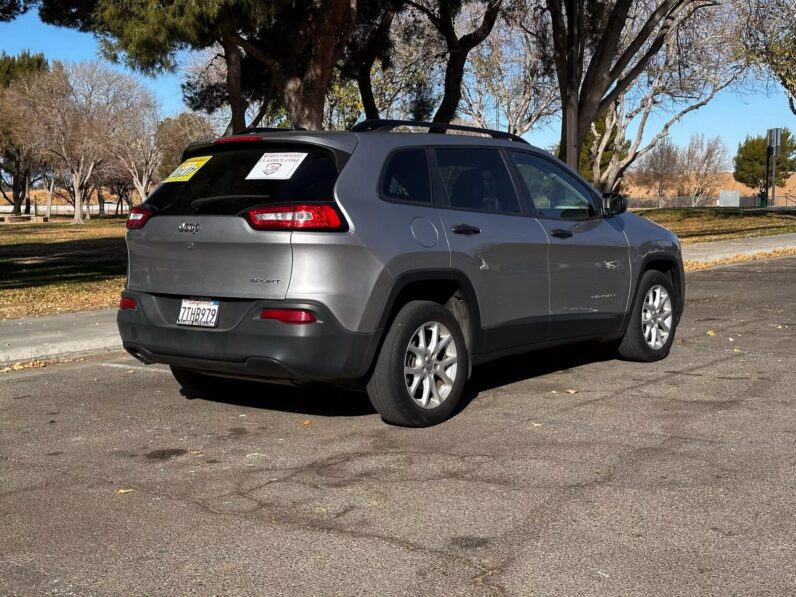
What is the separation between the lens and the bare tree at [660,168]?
98.9m

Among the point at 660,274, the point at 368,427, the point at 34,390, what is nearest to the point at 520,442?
the point at 368,427

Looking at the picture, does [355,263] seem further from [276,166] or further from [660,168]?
[660,168]

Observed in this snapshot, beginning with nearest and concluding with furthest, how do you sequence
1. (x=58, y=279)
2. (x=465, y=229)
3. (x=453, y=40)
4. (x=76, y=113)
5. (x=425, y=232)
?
1. (x=425, y=232)
2. (x=465, y=229)
3. (x=58, y=279)
4. (x=453, y=40)
5. (x=76, y=113)

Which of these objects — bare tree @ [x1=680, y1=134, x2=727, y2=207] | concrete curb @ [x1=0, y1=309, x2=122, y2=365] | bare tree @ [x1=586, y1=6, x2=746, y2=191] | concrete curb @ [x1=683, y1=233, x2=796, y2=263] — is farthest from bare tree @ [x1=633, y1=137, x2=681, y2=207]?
concrete curb @ [x1=0, y1=309, x2=122, y2=365]

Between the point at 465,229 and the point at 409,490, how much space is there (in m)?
2.12

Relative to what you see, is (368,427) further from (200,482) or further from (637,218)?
(637,218)

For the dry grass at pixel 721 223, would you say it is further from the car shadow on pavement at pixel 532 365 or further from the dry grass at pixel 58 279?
the car shadow on pavement at pixel 532 365

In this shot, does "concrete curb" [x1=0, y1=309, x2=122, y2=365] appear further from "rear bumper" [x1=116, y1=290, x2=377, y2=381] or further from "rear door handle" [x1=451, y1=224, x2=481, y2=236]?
"rear door handle" [x1=451, y1=224, x2=481, y2=236]

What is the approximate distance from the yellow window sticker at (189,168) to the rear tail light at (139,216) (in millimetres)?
273

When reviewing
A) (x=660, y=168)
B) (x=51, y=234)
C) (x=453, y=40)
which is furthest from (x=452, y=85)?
(x=660, y=168)

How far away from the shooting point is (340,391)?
729 centimetres

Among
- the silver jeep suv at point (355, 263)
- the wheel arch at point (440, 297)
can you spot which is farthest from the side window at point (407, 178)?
the wheel arch at point (440, 297)

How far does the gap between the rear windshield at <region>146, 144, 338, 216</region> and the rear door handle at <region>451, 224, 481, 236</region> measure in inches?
37.2

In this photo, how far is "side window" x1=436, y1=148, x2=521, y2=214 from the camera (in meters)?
6.52
